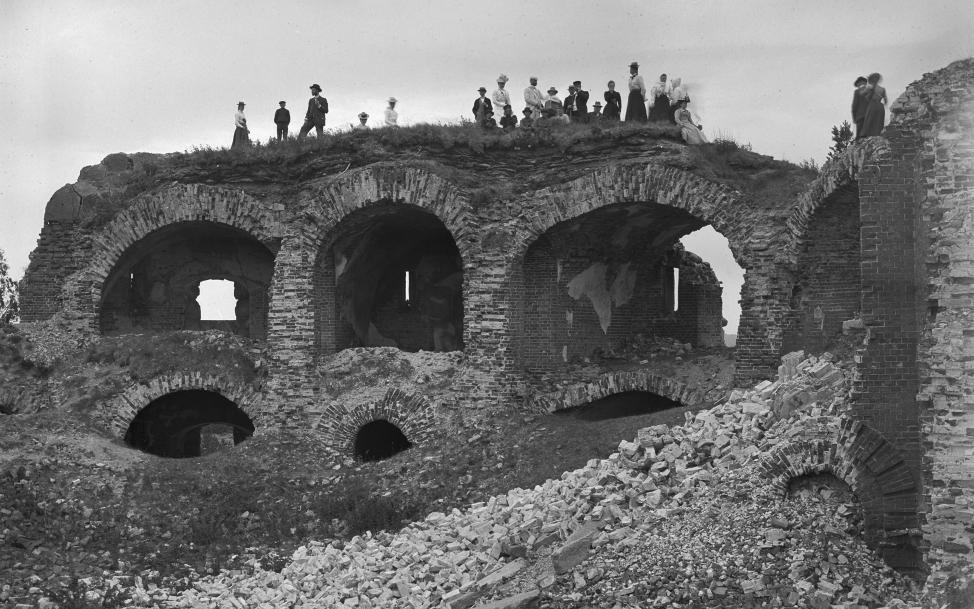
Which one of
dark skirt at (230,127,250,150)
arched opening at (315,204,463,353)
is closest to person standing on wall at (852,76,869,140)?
arched opening at (315,204,463,353)

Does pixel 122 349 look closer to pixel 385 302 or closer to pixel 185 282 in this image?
pixel 185 282

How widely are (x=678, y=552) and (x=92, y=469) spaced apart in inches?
327

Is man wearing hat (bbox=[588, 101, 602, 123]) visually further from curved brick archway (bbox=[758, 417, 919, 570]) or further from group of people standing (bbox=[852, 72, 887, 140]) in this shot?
curved brick archway (bbox=[758, 417, 919, 570])

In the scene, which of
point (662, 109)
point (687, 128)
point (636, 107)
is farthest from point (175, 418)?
point (687, 128)

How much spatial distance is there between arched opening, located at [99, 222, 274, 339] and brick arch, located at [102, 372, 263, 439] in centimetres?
250

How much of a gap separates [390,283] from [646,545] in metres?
10.4

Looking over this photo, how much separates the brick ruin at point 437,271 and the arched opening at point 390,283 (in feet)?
0.13

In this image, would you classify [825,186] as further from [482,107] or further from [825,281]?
[482,107]

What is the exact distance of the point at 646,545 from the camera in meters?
10.2

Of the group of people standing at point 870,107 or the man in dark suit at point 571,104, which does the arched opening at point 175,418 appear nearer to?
the man in dark suit at point 571,104

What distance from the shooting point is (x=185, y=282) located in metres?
19.8

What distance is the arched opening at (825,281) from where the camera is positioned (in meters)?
14.6

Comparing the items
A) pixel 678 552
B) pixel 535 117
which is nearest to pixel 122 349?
pixel 535 117

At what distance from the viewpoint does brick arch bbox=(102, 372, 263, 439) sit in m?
16.7
